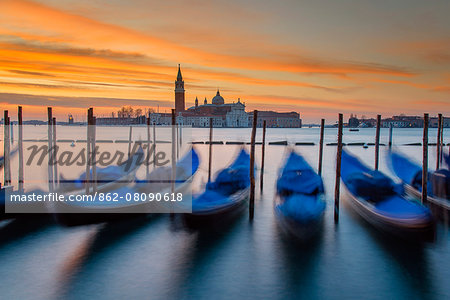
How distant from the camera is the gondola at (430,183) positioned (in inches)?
277

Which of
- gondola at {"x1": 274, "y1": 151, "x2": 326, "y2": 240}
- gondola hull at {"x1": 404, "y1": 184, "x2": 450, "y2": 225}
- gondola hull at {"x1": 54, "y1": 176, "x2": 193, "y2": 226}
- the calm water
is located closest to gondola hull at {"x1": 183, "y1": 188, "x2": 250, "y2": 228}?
the calm water

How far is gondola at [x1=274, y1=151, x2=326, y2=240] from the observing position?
536 cm

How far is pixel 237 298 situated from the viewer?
413cm

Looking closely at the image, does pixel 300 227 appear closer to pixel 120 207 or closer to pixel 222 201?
pixel 222 201

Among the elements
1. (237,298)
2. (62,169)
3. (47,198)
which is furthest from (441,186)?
(62,169)

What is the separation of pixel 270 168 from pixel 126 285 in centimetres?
1079

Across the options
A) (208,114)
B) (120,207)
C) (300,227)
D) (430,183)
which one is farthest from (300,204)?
(208,114)

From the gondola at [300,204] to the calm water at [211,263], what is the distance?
27 centimetres

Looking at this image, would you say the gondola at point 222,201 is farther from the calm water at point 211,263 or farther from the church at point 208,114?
the church at point 208,114

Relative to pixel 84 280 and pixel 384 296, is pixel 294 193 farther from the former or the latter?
pixel 84 280

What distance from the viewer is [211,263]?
16.3 feet

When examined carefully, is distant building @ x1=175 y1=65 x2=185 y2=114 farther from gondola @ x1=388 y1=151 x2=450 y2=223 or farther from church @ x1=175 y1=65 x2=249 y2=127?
gondola @ x1=388 y1=151 x2=450 y2=223

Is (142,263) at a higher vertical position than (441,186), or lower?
lower

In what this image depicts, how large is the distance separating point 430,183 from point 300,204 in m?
4.01
